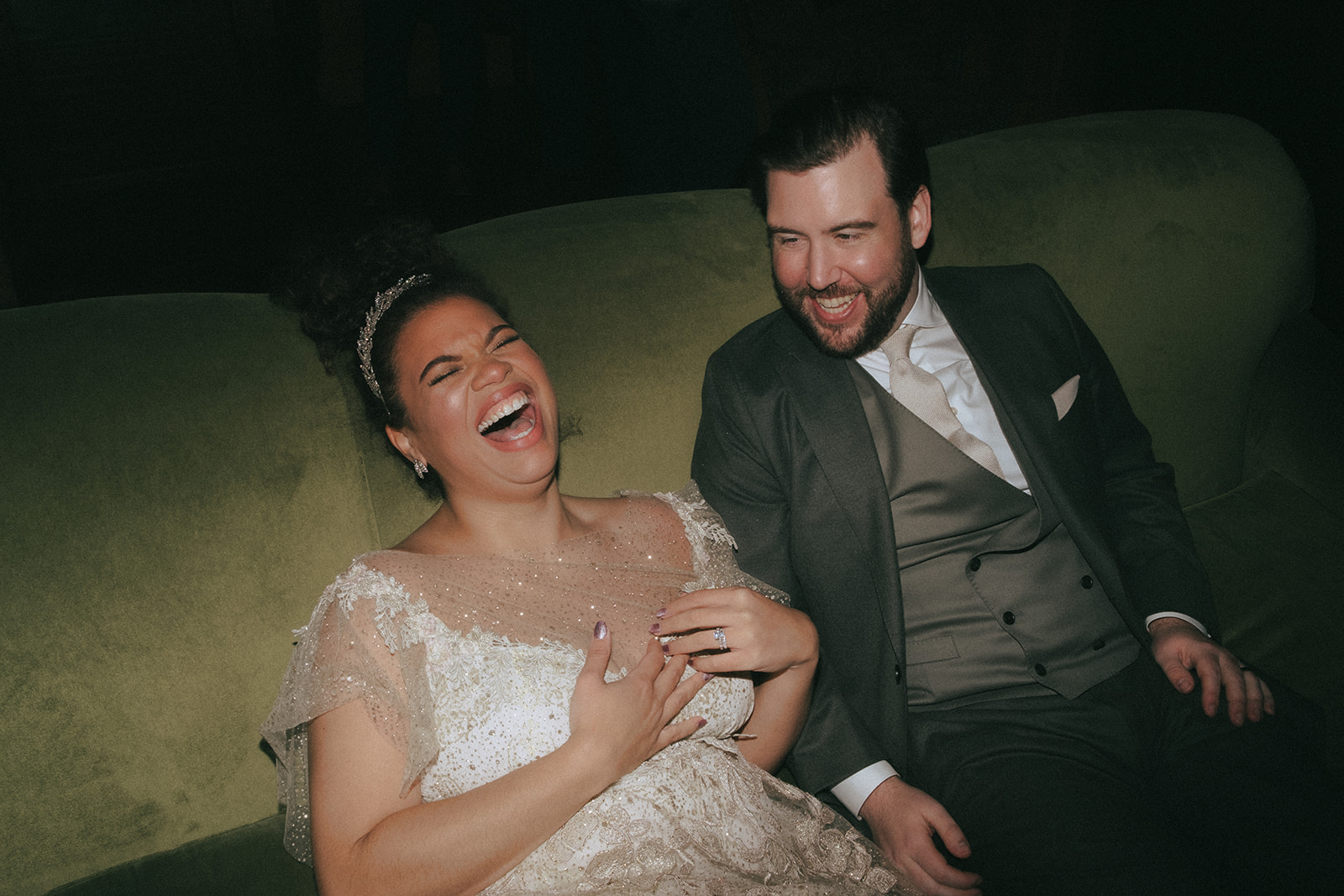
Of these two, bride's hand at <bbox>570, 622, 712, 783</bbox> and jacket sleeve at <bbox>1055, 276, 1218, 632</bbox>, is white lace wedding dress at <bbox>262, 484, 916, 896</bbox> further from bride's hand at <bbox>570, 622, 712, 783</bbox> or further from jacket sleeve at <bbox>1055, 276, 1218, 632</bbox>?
jacket sleeve at <bbox>1055, 276, 1218, 632</bbox>

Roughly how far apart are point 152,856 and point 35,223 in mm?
4491

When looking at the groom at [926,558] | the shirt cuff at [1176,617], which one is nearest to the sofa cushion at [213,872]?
the groom at [926,558]

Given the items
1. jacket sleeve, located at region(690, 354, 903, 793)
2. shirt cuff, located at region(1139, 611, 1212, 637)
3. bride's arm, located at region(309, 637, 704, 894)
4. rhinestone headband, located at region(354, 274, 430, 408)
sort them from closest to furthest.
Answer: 1. bride's arm, located at region(309, 637, 704, 894)
2. rhinestone headband, located at region(354, 274, 430, 408)
3. jacket sleeve, located at region(690, 354, 903, 793)
4. shirt cuff, located at region(1139, 611, 1212, 637)

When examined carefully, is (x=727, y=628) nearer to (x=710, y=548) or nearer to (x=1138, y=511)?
(x=710, y=548)

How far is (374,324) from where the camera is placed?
1455 mm

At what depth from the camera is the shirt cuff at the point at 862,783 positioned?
4.98 ft

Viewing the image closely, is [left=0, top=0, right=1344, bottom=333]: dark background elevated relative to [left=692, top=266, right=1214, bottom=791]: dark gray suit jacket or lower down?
elevated

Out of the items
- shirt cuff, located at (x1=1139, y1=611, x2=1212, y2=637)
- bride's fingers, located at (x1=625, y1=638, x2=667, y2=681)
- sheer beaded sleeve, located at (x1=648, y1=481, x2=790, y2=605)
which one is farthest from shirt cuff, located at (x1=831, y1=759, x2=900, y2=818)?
shirt cuff, located at (x1=1139, y1=611, x2=1212, y2=637)

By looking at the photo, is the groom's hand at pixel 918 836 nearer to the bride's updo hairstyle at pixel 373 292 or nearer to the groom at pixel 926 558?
the groom at pixel 926 558

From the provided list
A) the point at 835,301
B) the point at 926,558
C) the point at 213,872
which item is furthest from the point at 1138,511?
the point at 213,872

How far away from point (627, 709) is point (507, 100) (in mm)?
5355

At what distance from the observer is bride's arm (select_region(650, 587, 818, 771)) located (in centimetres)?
130

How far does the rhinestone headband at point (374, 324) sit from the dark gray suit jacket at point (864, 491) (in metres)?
0.58

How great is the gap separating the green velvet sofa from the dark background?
363mm
